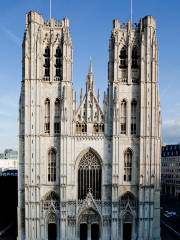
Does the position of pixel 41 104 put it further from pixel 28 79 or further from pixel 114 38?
pixel 114 38

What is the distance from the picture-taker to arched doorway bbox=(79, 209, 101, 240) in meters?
51.8

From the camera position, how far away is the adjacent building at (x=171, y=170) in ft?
367

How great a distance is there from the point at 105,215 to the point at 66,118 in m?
15.2

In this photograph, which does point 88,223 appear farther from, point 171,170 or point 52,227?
point 171,170

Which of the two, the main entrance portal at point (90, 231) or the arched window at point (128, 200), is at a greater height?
the arched window at point (128, 200)

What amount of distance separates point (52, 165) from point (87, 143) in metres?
6.08

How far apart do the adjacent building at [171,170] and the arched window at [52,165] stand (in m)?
65.5

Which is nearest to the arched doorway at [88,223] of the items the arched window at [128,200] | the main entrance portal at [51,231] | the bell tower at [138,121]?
the bell tower at [138,121]

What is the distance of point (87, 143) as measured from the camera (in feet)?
171

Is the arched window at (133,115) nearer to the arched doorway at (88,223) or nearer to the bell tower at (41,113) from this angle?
the bell tower at (41,113)

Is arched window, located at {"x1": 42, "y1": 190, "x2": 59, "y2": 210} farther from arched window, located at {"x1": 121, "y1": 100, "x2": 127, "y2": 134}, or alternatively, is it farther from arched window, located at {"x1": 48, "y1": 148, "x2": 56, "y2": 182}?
arched window, located at {"x1": 121, "y1": 100, "x2": 127, "y2": 134}

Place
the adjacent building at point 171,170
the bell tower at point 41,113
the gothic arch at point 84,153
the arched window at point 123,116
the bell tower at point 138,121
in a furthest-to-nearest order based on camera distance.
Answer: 1. the adjacent building at point 171,170
2. the arched window at point 123,116
3. the gothic arch at point 84,153
4. the bell tower at point 138,121
5. the bell tower at point 41,113

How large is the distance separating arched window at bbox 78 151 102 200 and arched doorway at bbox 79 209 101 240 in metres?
2.39

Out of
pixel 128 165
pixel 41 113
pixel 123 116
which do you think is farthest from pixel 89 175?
pixel 41 113
